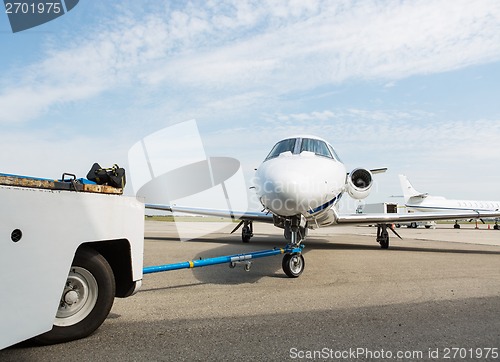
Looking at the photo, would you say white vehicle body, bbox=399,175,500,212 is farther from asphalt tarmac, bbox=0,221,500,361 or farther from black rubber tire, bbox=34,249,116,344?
black rubber tire, bbox=34,249,116,344

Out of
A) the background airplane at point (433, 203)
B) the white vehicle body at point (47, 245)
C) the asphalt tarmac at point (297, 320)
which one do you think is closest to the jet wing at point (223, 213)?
the asphalt tarmac at point (297, 320)

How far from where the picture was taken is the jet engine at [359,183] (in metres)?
11.2

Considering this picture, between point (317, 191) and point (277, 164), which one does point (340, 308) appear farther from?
point (277, 164)

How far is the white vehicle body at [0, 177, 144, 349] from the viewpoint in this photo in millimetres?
2678

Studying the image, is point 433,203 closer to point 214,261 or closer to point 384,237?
point 384,237

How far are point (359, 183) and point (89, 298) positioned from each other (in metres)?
9.51

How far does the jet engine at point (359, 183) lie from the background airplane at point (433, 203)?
37679mm

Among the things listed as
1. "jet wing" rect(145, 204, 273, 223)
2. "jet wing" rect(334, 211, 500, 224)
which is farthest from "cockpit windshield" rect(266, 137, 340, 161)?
"jet wing" rect(145, 204, 273, 223)

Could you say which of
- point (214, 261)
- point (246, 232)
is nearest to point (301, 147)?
point (214, 261)

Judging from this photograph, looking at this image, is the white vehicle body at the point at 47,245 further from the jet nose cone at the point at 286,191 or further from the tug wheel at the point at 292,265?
the tug wheel at the point at 292,265

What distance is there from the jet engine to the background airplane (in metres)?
37.7

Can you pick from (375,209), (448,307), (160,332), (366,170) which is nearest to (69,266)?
(160,332)

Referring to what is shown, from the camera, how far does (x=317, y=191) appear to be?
6.72 meters

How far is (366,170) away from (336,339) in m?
8.69
